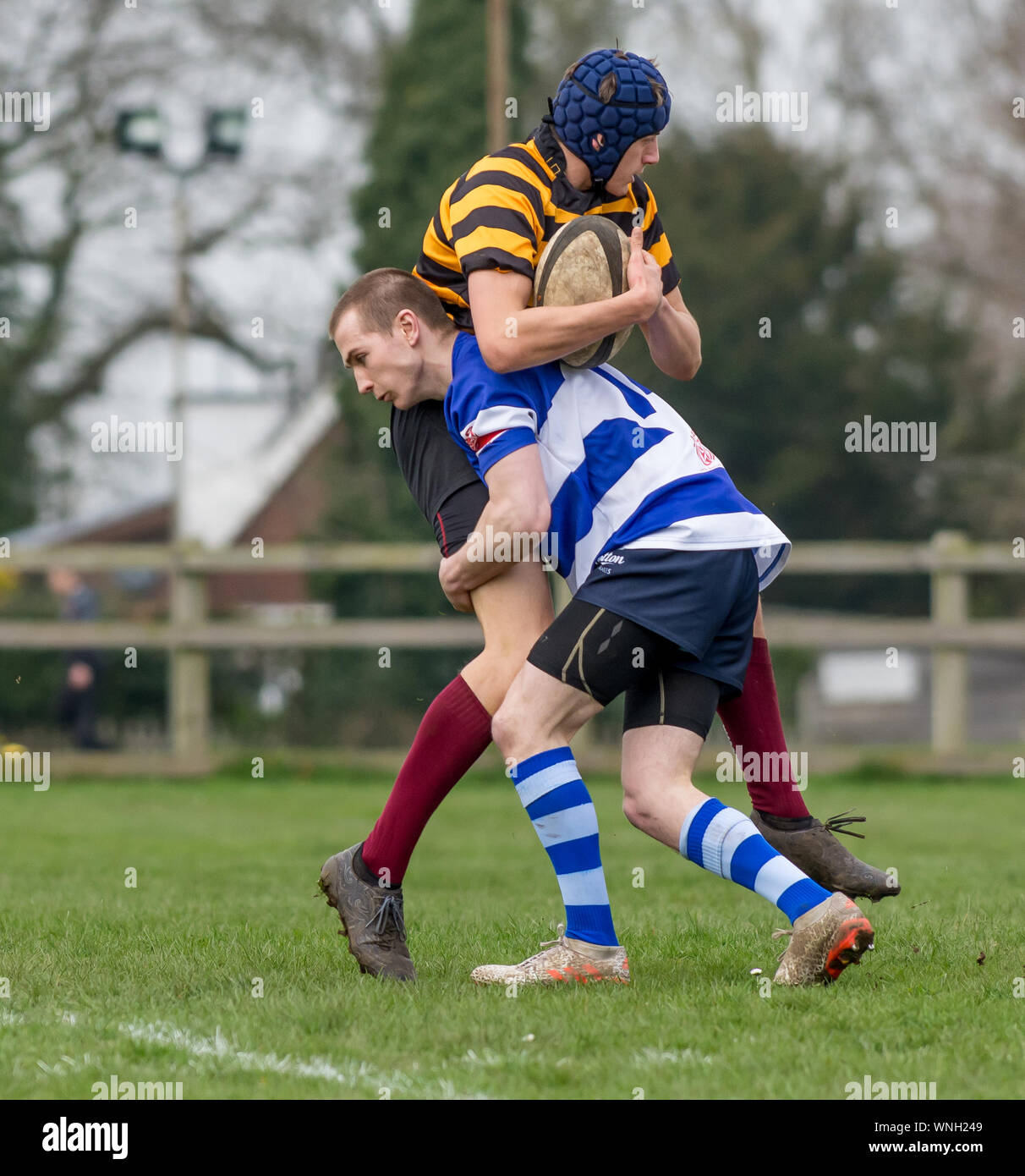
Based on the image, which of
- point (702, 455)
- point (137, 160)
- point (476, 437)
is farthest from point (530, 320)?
point (137, 160)

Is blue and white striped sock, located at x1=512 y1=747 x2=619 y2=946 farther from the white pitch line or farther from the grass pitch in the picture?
the white pitch line

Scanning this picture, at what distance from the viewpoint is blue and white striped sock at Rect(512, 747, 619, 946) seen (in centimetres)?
371

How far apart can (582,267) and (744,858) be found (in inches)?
57.4

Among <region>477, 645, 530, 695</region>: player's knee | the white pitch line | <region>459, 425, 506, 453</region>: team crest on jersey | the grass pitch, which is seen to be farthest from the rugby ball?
the white pitch line

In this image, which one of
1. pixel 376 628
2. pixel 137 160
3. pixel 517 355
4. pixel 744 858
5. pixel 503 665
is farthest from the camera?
pixel 137 160

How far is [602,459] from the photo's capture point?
383 centimetres

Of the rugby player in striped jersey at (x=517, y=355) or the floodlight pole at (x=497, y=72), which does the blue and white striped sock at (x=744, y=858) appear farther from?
the floodlight pole at (x=497, y=72)

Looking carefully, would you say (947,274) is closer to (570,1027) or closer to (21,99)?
(21,99)

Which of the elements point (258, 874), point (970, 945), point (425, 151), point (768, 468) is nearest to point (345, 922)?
point (970, 945)

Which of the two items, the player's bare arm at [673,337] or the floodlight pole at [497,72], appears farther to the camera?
the floodlight pole at [497,72]

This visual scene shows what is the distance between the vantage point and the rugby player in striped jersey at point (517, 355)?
3764 millimetres

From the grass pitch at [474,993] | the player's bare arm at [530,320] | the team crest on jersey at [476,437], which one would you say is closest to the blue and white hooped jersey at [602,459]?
the team crest on jersey at [476,437]

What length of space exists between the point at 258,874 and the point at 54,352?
19906mm

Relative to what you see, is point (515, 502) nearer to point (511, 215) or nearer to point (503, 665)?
point (503, 665)
